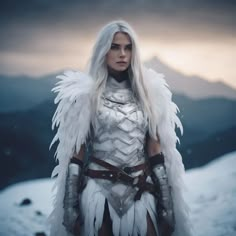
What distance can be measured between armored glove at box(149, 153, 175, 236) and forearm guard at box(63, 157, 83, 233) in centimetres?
35

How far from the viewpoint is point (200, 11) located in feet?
12.0

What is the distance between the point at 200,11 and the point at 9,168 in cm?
171

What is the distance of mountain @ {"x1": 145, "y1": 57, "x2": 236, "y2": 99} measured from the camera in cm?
365

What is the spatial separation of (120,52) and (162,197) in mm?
689

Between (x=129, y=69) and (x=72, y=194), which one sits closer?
(x=72, y=194)

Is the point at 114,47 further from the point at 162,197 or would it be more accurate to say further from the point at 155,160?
the point at 162,197

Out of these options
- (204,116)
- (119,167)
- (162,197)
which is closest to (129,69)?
(119,167)

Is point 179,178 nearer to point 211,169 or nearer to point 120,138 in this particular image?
point 120,138

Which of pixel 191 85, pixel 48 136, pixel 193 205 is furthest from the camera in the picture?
pixel 191 85

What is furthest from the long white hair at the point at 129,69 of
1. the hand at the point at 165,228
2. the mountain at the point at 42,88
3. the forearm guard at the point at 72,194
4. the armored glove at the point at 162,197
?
the mountain at the point at 42,88

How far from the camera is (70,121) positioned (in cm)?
242

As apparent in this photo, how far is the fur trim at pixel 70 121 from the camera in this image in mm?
2383

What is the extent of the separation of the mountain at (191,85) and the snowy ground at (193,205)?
21.6 inches

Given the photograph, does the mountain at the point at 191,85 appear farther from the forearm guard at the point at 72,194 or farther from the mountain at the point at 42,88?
the forearm guard at the point at 72,194
